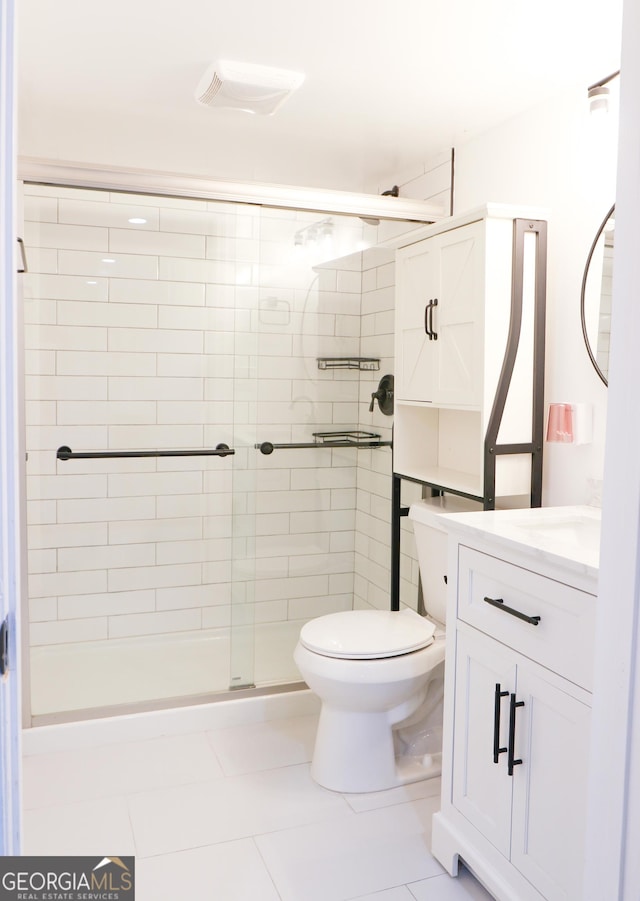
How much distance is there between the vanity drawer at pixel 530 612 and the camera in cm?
147

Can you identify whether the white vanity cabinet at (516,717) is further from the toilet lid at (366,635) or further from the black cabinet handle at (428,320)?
the black cabinet handle at (428,320)

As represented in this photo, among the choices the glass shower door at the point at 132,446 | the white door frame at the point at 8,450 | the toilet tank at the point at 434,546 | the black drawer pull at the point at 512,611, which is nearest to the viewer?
the white door frame at the point at 8,450

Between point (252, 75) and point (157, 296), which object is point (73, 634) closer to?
point (157, 296)

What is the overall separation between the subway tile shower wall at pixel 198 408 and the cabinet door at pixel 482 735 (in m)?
1.02

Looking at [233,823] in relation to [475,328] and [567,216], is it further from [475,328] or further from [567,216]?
[567,216]

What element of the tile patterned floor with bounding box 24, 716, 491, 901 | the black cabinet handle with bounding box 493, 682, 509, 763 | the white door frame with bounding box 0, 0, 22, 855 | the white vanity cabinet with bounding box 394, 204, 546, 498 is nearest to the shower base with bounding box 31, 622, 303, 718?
the tile patterned floor with bounding box 24, 716, 491, 901

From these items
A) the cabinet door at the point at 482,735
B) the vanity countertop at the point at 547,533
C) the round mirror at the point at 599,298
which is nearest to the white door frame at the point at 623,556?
the vanity countertop at the point at 547,533

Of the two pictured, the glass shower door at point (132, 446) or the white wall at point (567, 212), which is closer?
the white wall at point (567, 212)

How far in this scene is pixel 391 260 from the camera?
9.26ft

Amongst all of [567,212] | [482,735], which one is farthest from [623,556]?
[567,212]

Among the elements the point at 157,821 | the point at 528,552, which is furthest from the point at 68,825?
the point at 528,552

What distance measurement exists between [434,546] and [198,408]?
1.07m

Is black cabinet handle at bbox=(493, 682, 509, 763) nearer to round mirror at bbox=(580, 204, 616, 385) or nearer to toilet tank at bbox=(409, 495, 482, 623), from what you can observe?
toilet tank at bbox=(409, 495, 482, 623)

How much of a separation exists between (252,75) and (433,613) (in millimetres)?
1866
